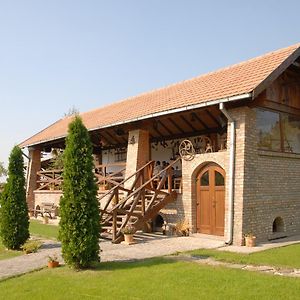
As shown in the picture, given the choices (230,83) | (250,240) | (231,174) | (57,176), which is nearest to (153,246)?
(250,240)

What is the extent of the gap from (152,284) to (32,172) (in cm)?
1798

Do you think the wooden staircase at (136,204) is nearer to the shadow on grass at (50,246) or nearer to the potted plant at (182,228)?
the potted plant at (182,228)

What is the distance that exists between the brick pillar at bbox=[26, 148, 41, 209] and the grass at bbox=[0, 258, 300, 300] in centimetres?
1565

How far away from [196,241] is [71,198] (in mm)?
4859

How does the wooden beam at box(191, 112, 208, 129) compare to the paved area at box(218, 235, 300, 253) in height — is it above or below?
above

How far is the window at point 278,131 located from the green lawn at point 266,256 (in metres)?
3.39

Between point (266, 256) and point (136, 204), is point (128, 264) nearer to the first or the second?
point (266, 256)

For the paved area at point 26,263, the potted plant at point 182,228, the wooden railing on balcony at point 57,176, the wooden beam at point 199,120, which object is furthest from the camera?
the wooden railing on balcony at point 57,176

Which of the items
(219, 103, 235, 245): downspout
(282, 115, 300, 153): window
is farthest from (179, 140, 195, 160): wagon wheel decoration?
(282, 115, 300, 153): window

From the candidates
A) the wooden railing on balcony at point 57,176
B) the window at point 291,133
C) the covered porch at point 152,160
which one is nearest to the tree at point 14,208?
the covered porch at point 152,160

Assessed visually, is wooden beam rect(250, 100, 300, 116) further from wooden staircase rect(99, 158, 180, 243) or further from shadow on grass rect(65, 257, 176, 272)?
shadow on grass rect(65, 257, 176, 272)

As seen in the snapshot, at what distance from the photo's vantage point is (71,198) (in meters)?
8.49

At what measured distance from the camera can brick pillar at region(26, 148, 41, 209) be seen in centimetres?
2331

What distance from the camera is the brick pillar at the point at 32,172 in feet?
76.5
